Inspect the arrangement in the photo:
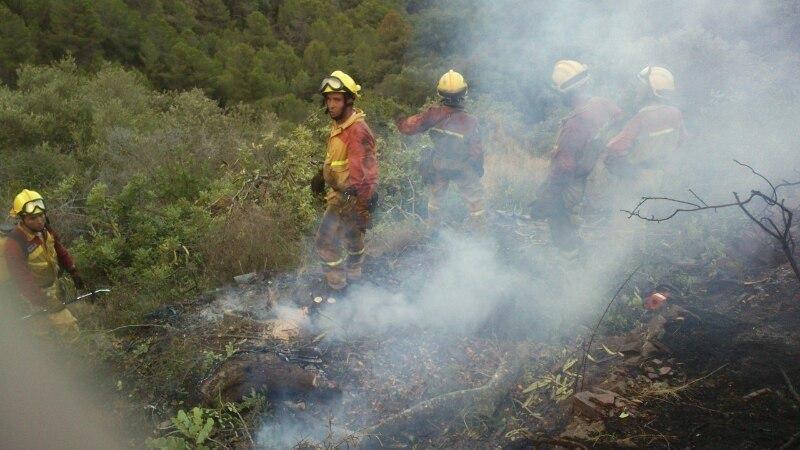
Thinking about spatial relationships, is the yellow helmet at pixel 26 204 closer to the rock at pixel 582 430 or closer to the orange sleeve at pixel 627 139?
the rock at pixel 582 430

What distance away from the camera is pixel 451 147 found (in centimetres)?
531

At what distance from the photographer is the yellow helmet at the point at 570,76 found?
4695mm

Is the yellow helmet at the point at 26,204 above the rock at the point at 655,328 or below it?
above

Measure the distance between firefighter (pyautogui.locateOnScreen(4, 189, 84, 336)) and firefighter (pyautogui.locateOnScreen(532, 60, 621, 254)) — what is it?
419cm

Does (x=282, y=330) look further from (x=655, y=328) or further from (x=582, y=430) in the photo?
(x=655, y=328)

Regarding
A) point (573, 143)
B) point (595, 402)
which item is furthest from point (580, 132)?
point (595, 402)

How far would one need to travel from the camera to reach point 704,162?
7.20 metres

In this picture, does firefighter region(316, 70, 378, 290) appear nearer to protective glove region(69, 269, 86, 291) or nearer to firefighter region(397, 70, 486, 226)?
firefighter region(397, 70, 486, 226)

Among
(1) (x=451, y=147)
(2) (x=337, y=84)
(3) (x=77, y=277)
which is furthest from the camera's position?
(1) (x=451, y=147)

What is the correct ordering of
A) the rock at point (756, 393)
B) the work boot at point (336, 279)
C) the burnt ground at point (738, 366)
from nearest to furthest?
the burnt ground at point (738, 366) < the rock at point (756, 393) < the work boot at point (336, 279)

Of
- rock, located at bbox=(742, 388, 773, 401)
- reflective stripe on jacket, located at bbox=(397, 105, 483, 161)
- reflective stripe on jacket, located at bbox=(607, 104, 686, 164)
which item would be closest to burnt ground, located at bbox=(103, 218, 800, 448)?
rock, located at bbox=(742, 388, 773, 401)

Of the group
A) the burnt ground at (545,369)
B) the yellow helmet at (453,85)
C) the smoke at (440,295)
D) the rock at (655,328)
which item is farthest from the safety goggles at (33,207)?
the rock at (655,328)

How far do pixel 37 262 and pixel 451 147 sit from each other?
11.8 feet

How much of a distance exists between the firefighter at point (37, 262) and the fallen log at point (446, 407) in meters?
2.45
